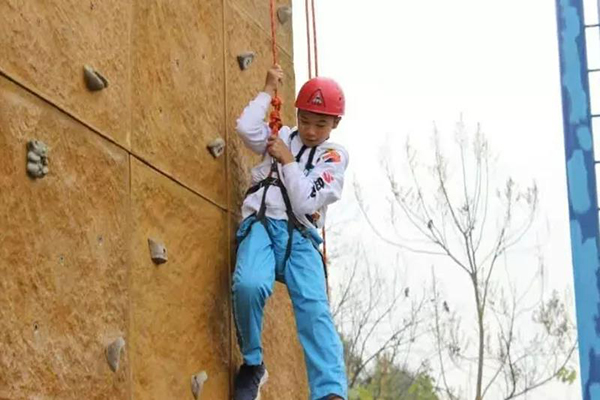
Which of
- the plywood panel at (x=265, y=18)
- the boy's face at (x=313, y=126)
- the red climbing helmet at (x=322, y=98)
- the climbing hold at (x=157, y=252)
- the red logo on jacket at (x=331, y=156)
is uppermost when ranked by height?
the plywood panel at (x=265, y=18)

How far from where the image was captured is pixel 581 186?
595 centimetres

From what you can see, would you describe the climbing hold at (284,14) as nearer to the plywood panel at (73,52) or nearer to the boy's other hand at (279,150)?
the boy's other hand at (279,150)

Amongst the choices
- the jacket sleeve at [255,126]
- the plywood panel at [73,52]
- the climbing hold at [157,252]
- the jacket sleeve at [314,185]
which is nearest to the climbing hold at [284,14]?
the jacket sleeve at [255,126]

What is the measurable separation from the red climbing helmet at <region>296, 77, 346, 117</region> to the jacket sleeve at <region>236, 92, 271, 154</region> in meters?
0.14

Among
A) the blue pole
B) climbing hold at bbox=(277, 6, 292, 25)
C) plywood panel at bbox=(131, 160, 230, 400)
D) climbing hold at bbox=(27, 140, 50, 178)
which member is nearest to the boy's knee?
plywood panel at bbox=(131, 160, 230, 400)

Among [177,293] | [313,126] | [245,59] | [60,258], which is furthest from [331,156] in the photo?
[60,258]

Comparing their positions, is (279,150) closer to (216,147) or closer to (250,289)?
(216,147)

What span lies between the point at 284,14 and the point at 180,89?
1329 millimetres

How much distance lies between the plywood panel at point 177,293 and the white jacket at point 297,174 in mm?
214

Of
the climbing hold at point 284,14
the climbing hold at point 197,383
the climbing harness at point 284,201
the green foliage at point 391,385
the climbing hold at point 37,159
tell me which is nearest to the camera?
the climbing hold at point 37,159

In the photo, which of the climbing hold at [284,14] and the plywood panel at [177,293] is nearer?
the plywood panel at [177,293]

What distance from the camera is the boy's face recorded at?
4250 millimetres

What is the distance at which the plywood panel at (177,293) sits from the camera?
3.53 metres

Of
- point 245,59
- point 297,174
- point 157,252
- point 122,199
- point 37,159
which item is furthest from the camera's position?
point 245,59
